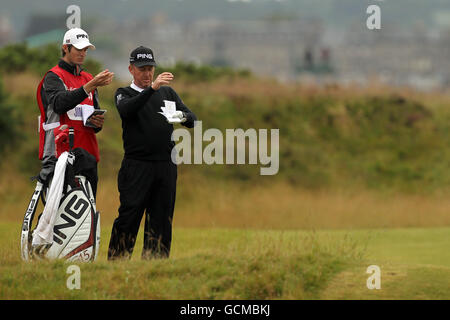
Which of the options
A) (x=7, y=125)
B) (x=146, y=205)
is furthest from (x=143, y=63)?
(x=7, y=125)

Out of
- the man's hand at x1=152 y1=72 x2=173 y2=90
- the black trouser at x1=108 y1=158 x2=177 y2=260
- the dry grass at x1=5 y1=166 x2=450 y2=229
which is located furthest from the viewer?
the dry grass at x1=5 y1=166 x2=450 y2=229

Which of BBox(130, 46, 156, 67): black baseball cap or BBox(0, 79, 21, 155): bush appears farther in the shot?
BBox(0, 79, 21, 155): bush

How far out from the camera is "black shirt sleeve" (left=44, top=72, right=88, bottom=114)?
25.6 feet

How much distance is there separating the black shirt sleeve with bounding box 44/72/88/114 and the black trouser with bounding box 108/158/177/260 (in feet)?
3.01

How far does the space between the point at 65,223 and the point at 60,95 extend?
1.24 m

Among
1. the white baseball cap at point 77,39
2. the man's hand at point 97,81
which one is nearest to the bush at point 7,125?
the white baseball cap at point 77,39

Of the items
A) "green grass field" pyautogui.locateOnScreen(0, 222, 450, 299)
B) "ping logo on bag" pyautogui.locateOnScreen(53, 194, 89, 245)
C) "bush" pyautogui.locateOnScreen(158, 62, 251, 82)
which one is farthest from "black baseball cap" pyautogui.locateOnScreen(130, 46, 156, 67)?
"bush" pyautogui.locateOnScreen(158, 62, 251, 82)

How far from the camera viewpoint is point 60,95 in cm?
788

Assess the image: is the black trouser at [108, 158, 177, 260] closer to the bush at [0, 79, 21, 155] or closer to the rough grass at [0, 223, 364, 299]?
the rough grass at [0, 223, 364, 299]

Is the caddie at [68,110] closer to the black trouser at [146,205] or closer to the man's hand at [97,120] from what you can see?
the man's hand at [97,120]

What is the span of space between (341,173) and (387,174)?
5.40 feet

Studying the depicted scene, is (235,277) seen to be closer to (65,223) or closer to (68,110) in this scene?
(65,223)

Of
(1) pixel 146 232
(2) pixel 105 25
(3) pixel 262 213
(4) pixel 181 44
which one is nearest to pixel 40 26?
(2) pixel 105 25
